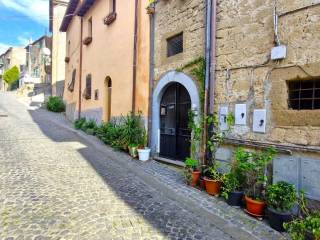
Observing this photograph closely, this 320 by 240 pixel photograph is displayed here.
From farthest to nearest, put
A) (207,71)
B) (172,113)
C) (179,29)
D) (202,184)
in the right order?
(172,113)
(179,29)
(207,71)
(202,184)

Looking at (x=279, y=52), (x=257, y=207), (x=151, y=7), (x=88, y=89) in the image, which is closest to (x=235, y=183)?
(x=257, y=207)

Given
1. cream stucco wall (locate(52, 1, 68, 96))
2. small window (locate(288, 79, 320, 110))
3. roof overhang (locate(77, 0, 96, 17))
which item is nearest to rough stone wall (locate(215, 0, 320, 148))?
small window (locate(288, 79, 320, 110))

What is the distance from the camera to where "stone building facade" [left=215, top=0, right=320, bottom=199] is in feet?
13.0

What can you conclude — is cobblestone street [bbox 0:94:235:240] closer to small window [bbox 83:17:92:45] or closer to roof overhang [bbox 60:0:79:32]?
small window [bbox 83:17:92:45]

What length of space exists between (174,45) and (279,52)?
346 centimetres

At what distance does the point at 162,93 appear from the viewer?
7742 mm

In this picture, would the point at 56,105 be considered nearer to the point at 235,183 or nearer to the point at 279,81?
the point at 235,183

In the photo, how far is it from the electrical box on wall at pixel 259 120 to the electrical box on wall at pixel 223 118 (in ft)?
2.34

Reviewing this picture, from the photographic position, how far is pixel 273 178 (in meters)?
4.38

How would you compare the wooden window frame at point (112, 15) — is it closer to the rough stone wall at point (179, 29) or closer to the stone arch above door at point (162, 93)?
the rough stone wall at point (179, 29)

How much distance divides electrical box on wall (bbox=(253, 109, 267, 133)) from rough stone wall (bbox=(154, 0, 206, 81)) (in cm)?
205

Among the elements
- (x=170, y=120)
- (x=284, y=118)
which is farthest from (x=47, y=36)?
Result: (x=284, y=118)

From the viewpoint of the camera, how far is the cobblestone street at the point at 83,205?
3551 mm

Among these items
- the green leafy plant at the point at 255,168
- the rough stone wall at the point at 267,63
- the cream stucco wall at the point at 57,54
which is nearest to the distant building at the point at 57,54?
the cream stucco wall at the point at 57,54
